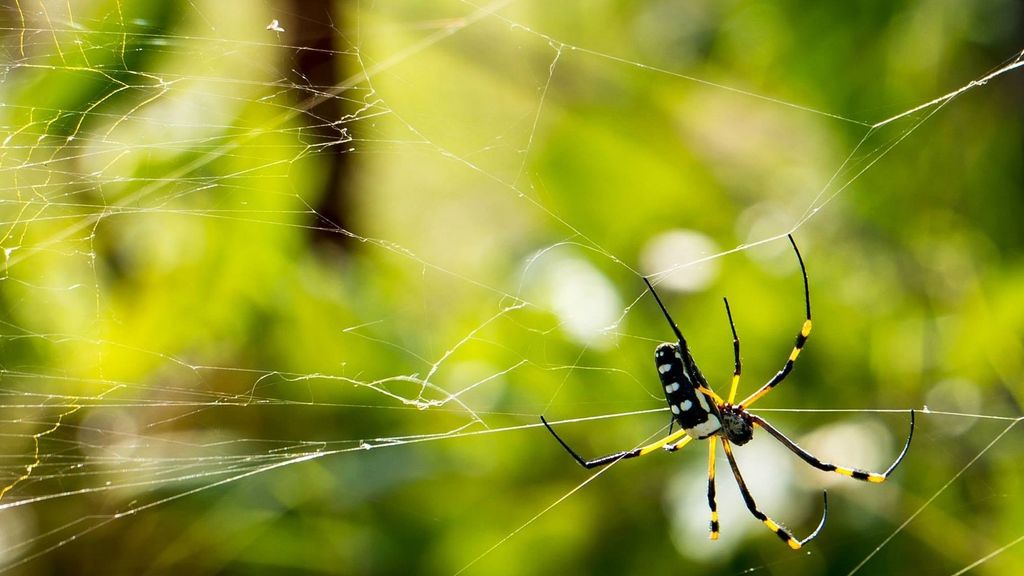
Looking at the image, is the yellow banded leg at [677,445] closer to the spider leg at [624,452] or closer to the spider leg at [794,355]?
the spider leg at [624,452]

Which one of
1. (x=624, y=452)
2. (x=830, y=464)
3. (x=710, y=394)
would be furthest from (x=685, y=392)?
(x=830, y=464)

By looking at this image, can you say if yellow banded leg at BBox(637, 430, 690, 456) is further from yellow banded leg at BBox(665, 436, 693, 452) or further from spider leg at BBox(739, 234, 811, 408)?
spider leg at BBox(739, 234, 811, 408)

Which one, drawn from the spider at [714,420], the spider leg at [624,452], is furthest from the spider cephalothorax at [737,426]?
the spider leg at [624,452]

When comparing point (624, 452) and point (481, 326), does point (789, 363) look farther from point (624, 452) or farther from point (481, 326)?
point (481, 326)

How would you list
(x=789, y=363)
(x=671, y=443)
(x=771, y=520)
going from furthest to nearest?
(x=671, y=443) → (x=789, y=363) → (x=771, y=520)

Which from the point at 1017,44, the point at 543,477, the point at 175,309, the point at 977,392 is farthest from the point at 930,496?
the point at 175,309
